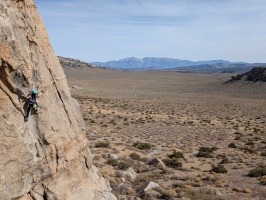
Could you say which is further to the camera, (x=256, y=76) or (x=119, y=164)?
(x=256, y=76)

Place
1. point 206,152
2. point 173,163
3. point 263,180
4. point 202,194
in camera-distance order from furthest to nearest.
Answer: point 206,152, point 173,163, point 263,180, point 202,194

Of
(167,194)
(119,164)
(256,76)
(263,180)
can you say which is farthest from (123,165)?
(256,76)

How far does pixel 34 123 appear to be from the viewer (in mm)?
9094

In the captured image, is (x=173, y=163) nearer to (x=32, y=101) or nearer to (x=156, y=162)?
(x=156, y=162)

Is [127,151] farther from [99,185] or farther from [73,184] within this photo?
[73,184]

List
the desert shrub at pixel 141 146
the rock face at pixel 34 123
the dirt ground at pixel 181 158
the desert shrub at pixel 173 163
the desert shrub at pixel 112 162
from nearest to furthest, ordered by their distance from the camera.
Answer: the rock face at pixel 34 123 → the dirt ground at pixel 181 158 → the desert shrub at pixel 112 162 → the desert shrub at pixel 173 163 → the desert shrub at pixel 141 146

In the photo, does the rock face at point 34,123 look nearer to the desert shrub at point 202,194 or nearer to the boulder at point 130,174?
the desert shrub at point 202,194

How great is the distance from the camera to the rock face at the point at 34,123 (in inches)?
324

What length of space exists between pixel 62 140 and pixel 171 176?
9.91 m

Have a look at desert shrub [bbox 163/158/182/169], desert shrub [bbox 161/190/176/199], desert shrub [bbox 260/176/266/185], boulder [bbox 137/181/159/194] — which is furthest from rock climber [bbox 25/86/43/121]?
desert shrub [bbox 260/176/266/185]

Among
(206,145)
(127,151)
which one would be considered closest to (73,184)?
(127,151)

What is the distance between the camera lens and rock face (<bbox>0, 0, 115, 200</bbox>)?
822 cm

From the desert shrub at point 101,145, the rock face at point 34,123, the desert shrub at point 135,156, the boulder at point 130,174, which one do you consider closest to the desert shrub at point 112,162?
the boulder at point 130,174

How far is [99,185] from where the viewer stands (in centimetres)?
1220
